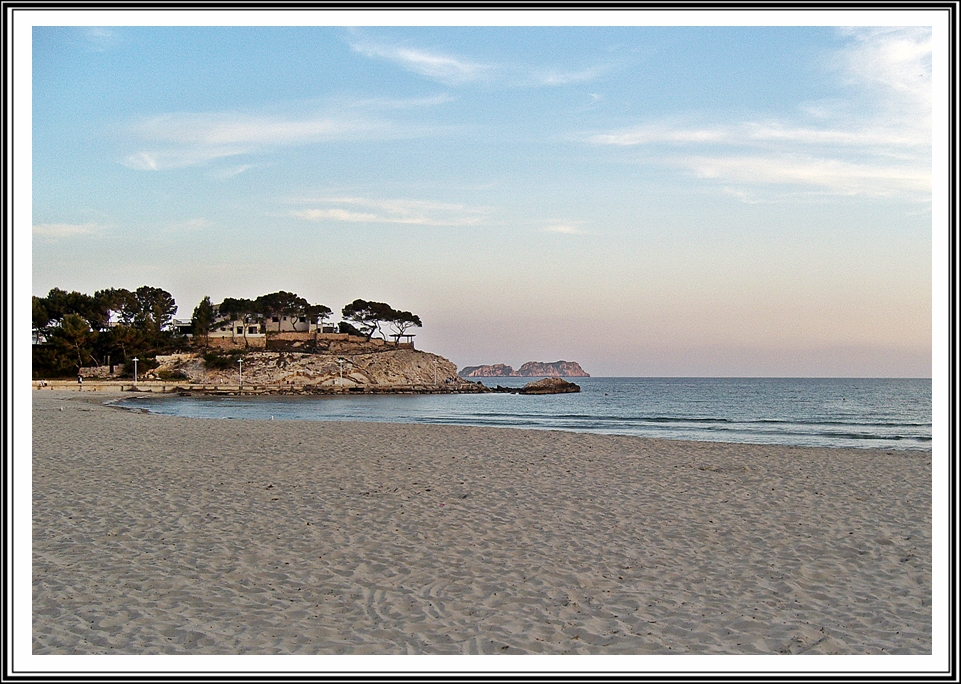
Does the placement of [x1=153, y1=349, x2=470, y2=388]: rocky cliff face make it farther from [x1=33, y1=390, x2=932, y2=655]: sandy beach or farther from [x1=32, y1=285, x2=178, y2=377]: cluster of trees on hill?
[x1=33, y1=390, x2=932, y2=655]: sandy beach

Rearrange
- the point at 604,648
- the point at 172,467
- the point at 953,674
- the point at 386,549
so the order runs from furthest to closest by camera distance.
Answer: the point at 172,467 < the point at 386,549 < the point at 604,648 < the point at 953,674

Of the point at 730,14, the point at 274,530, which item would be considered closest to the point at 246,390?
the point at 274,530

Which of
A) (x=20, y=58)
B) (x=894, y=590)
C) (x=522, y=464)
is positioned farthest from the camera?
(x=522, y=464)

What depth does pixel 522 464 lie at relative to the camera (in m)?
13.7

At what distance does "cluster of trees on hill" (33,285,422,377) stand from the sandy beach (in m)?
73.6

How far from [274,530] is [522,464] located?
21.7 feet

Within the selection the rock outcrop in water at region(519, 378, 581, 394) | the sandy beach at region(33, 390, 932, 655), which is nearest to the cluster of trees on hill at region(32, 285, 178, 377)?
the rock outcrop in water at region(519, 378, 581, 394)

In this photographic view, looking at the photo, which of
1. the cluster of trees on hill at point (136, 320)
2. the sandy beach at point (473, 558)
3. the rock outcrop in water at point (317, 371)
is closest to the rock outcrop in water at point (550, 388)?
the rock outcrop in water at point (317, 371)

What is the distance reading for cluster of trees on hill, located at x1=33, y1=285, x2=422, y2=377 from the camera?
76062 mm

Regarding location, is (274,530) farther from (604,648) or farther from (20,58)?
(20,58)

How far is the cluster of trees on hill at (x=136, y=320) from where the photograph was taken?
76062 millimetres

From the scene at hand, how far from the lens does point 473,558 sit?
22.2ft

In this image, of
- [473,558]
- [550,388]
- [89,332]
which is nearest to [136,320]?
[89,332]

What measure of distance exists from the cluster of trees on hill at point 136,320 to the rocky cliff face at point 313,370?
542 cm
